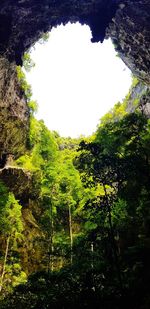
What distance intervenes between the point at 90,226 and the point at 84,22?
1176 cm

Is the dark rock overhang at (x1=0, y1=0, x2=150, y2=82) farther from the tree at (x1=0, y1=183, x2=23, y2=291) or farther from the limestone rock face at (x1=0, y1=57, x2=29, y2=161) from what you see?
the tree at (x1=0, y1=183, x2=23, y2=291)

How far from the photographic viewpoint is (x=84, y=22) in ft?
61.0

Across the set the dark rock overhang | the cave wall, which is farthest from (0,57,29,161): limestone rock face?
the dark rock overhang

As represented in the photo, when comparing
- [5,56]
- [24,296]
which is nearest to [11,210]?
[5,56]

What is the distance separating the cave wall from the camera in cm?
1631

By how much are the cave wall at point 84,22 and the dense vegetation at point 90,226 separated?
4.30 meters

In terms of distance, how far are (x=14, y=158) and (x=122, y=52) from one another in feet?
50.3

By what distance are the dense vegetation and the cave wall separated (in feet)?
14.1

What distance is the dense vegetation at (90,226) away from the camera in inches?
360

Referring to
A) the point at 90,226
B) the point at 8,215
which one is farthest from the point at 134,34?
the point at 8,215

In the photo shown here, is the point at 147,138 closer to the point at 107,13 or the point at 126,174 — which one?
the point at 126,174

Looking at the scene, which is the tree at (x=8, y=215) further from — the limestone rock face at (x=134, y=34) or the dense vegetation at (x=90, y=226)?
the limestone rock face at (x=134, y=34)

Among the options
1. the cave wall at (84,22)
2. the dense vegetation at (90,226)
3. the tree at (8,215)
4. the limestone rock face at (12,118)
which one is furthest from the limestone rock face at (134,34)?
the tree at (8,215)

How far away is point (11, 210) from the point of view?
785 inches
